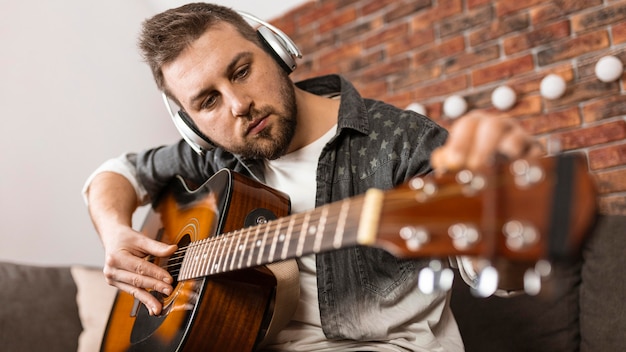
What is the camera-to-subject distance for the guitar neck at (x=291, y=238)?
2.05ft

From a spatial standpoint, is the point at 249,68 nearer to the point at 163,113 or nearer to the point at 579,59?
the point at 579,59

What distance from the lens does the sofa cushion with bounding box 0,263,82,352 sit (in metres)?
1.61

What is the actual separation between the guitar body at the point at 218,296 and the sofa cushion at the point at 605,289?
864 millimetres

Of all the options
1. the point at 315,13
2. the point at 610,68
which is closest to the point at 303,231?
the point at 610,68

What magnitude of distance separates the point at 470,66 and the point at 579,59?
1.26ft

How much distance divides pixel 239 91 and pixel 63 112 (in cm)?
133

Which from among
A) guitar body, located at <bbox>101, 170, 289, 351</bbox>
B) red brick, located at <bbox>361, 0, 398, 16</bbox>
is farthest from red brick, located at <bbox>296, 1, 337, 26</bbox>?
guitar body, located at <bbox>101, 170, 289, 351</bbox>

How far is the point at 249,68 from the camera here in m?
1.20

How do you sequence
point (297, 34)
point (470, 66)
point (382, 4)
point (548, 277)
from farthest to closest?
point (297, 34), point (382, 4), point (470, 66), point (548, 277)

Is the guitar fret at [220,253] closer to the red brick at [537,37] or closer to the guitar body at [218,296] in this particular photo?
the guitar body at [218,296]

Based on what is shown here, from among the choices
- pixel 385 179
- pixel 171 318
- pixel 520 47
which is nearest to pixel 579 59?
pixel 520 47

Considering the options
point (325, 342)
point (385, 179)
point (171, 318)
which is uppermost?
point (385, 179)

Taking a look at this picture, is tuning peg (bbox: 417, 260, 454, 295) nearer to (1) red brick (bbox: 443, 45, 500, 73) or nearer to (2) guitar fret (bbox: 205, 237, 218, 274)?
(2) guitar fret (bbox: 205, 237, 218, 274)

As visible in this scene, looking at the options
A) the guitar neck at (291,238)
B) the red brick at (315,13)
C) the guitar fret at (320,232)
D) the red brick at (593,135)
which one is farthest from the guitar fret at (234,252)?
the red brick at (315,13)
